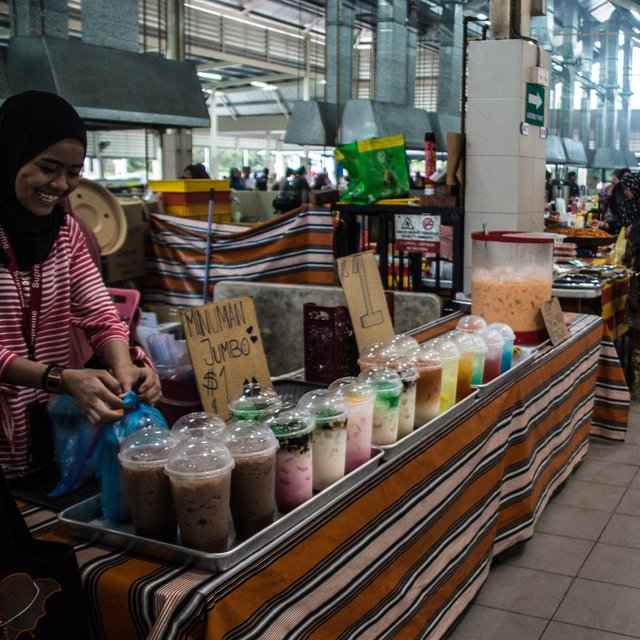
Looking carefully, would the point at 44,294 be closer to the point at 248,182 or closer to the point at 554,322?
the point at 554,322

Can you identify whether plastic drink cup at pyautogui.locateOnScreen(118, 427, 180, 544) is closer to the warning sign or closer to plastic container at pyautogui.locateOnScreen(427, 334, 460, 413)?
plastic container at pyautogui.locateOnScreen(427, 334, 460, 413)

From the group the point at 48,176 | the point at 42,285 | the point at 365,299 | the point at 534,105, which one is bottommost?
the point at 365,299

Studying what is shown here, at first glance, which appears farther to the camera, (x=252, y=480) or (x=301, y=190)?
(x=301, y=190)

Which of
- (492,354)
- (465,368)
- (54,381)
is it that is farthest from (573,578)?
(54,381)

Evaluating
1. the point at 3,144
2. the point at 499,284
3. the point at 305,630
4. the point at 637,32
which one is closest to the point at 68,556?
the point at 305,630

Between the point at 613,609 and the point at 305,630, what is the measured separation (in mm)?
1757

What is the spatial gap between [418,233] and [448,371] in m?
2.08

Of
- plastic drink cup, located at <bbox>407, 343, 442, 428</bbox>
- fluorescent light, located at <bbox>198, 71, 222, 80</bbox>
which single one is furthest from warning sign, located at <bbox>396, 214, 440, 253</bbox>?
fluorescent light, located at <bbox>198, 71, 222, 80</bbox>

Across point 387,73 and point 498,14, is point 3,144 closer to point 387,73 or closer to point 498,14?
point 498,14

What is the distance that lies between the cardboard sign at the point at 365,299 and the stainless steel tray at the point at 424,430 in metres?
0.42

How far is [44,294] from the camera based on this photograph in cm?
191

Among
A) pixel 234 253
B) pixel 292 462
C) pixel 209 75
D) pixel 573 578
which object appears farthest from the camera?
pixel 209 75

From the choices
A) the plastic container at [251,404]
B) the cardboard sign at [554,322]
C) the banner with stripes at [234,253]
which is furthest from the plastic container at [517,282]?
the banner with stripes at [234,253]

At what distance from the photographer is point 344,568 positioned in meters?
1.70
